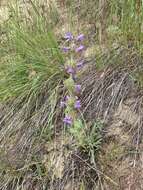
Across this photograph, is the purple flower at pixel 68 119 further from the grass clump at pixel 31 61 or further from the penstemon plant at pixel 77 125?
the grass clump at pixel 31 61

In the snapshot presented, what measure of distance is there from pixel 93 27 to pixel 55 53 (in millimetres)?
335

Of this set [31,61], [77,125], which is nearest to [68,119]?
[77,125]

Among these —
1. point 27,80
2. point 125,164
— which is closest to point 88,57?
point 27,80

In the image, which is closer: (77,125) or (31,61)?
(77,125)

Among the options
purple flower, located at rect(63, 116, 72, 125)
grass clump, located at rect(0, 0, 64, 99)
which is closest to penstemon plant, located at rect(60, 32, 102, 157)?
purple flower, located at rect(63, 116, 72, 125)

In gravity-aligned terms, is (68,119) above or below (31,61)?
below

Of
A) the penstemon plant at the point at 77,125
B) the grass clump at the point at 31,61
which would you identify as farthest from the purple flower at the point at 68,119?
the grass clump at the point at 31,61

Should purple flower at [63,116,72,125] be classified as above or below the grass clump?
below

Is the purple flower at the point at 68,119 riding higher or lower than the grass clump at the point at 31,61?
lower

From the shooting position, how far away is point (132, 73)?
7.55 ft

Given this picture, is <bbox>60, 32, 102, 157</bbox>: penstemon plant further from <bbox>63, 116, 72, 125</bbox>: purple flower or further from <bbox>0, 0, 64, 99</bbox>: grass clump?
<bbox>0, 0, 64, 99</bbox>: grass clump

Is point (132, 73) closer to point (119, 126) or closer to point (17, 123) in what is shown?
point (119, 126)

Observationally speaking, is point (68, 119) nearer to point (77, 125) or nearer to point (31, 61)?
point (77, 125)

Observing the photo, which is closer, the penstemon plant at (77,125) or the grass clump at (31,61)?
the penstemon plant at (77,125)
